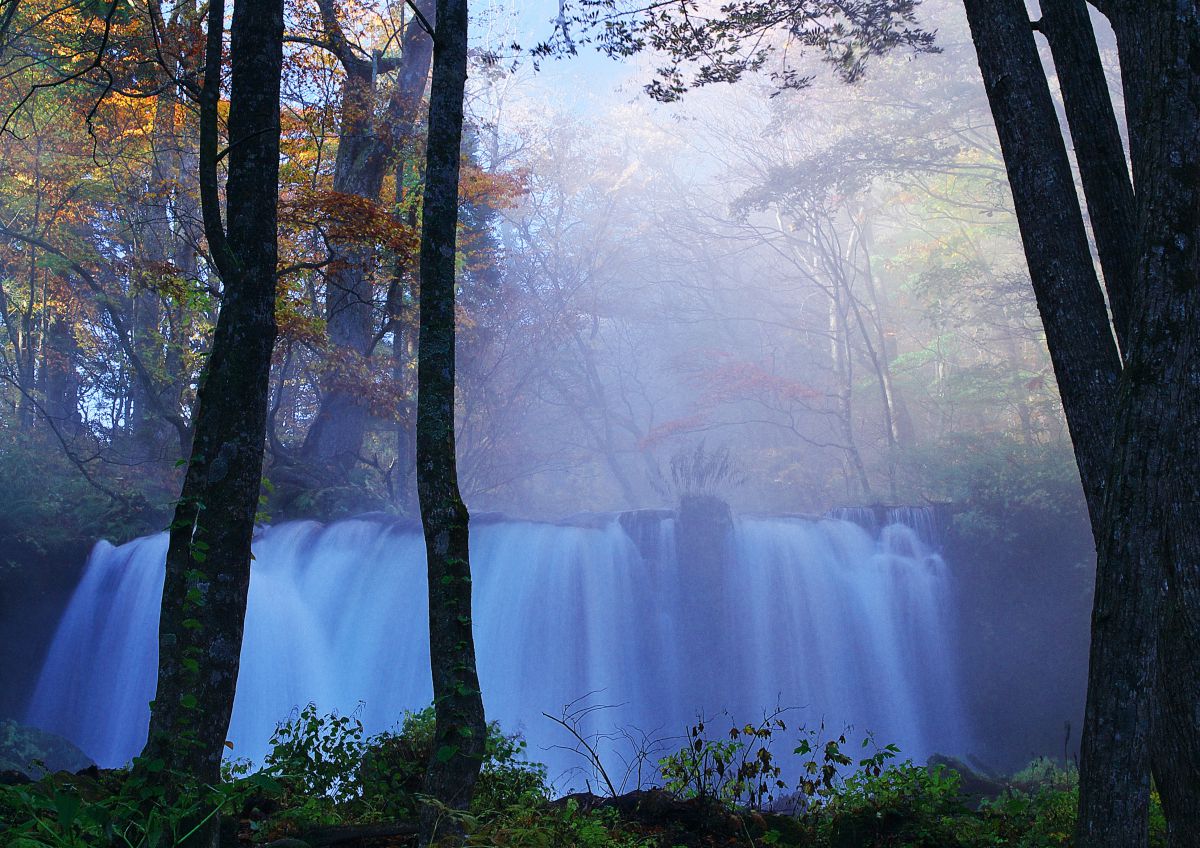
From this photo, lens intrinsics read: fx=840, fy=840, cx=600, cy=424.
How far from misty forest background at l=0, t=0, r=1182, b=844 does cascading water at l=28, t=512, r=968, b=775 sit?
0.71 meters

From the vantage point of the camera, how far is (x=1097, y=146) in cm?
409

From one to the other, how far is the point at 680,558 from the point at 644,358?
18.0m

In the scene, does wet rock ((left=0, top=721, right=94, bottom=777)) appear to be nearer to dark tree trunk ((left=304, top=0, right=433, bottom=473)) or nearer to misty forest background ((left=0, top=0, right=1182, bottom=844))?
misty forest background ((left=0, top=0, right=1182, bottom=844))

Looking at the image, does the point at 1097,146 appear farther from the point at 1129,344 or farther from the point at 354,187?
the point at 354,187

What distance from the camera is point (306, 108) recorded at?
12727 mm

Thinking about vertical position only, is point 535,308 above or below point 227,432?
above

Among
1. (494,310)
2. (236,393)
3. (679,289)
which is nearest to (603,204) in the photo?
(679,289)

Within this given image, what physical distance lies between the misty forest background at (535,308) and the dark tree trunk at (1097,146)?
211 centimetres

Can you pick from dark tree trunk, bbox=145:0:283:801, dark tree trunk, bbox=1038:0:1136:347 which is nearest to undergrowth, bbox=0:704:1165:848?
dark tree trunk, bbox=145:0:283:801

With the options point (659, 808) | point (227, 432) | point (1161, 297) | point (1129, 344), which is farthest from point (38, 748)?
point (1161, 297)

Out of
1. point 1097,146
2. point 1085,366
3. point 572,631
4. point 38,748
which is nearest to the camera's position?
point 1085,366

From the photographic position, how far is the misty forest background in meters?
12.8

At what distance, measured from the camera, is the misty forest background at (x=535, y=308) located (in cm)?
1278

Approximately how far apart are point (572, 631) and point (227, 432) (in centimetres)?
1069
